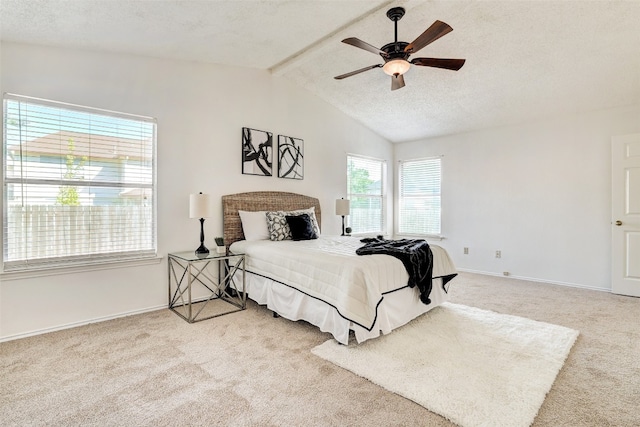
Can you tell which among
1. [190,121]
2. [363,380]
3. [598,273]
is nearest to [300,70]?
[190,121]

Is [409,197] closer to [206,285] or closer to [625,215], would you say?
[625,215]

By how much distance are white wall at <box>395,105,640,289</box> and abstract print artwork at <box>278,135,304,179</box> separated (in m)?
2.70

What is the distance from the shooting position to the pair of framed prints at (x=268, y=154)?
4.22 metres

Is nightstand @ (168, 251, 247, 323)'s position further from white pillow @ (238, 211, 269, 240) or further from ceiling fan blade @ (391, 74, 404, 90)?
ceiling fan blade @ (391, 74, 404, 90)

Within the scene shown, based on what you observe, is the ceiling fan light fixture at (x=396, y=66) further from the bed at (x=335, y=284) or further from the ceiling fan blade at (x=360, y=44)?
the bed at (x=335, y=284)

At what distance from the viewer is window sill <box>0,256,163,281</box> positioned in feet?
8.87

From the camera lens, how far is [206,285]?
3826 mm

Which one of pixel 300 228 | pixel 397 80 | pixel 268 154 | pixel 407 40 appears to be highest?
pixel 407 40

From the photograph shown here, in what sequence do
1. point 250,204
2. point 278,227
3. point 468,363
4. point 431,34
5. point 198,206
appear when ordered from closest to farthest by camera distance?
point 468,363
point 431,34
point 198,206
point 278,227
point 250,204

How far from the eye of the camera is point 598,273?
4305 millimetres

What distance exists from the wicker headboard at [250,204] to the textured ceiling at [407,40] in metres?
1.67

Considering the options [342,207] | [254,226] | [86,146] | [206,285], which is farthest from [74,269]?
[342,207]

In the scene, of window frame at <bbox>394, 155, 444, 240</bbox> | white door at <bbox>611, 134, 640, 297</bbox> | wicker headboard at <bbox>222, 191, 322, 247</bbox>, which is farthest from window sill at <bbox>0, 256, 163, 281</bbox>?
white door at <bbox>611, 134, 640, 297</bbox>

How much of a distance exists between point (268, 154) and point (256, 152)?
0.19m
